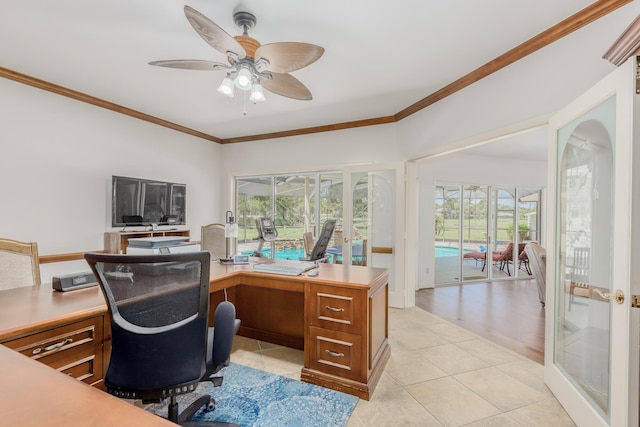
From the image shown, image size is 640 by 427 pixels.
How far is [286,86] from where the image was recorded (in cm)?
247

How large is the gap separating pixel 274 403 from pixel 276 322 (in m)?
0.93

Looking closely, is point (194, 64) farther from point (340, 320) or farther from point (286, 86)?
point (340, 320)

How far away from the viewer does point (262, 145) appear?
5.43 m

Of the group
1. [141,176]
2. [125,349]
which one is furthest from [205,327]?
[141,176]

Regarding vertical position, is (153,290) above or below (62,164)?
below

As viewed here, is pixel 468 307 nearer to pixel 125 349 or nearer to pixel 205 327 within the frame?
pixel 205 327

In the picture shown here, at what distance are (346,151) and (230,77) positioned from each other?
264cm

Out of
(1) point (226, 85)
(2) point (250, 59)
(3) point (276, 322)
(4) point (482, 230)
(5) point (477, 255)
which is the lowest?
(3) point (276, 322)

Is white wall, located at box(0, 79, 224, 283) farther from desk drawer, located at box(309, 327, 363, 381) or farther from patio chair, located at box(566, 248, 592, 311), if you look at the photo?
patio chair, located at box(566, 248, 592, 311)

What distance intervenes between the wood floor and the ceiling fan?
10.5 feet

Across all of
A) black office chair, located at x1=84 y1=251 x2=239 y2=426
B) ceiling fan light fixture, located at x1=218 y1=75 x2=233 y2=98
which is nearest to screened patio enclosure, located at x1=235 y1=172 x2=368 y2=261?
ceiling fan light fixture, located at x1=218 y1=75 x2=233 y2=98

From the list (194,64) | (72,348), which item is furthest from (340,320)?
(194,64)

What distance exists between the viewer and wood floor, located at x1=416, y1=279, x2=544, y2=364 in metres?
3.08

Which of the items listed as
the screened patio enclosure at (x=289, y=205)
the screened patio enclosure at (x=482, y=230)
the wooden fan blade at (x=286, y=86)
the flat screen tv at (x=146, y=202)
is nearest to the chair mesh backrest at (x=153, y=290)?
the wooden fan blade at (x=286, y=86)
